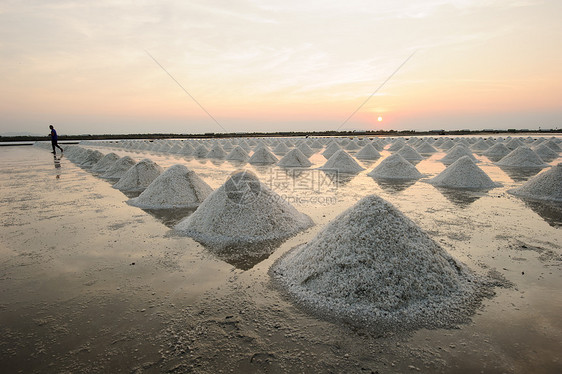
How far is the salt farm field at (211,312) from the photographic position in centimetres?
194

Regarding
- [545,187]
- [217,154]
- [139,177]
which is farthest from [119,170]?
[545,187]

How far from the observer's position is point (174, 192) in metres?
6.45

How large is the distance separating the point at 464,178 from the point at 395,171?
2258 mm

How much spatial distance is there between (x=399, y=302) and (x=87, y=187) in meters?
8.87

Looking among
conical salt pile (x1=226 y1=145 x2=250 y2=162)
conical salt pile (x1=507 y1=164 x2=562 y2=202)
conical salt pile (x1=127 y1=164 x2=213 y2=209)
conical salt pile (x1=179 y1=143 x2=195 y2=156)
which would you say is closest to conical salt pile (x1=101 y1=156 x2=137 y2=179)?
conical salt pile (x1=127 y1=164 x2=213 y2=209)

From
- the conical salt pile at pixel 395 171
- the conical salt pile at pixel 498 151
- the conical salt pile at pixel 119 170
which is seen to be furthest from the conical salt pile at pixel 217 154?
the conical salt pile at pixel 498 151

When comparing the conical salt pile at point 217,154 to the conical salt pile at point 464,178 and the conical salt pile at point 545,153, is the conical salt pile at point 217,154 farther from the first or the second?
the conical salt pile at point 545,153

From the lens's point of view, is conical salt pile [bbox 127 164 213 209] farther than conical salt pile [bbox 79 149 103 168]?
No

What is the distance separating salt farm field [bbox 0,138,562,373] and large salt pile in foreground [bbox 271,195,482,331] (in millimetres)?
150

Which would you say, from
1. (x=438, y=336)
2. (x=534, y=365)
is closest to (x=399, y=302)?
(x=438, y=336)

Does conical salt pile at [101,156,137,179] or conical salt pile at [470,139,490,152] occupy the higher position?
conical salt pile at [470,139,490,152]

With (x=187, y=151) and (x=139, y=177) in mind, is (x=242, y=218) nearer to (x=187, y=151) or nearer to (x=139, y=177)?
(x=139, y=177)

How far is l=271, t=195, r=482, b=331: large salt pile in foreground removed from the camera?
8.00 feet

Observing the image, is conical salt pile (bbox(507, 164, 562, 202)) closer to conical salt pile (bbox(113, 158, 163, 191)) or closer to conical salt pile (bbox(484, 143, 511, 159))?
conical salt pile (bbox(113, 158, 163, 191))
